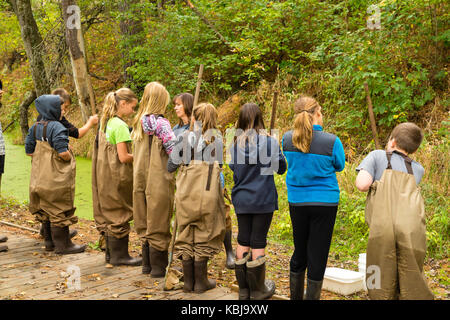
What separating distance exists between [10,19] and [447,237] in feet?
42.6

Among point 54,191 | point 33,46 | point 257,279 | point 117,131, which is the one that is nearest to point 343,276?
point 257,279

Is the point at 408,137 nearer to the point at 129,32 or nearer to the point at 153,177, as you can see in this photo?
the point at 153,177

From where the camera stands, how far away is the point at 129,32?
9617 mm

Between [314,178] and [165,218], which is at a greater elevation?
[314,178]

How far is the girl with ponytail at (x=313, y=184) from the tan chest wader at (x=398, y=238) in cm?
32

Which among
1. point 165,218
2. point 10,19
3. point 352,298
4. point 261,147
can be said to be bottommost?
point 352,298

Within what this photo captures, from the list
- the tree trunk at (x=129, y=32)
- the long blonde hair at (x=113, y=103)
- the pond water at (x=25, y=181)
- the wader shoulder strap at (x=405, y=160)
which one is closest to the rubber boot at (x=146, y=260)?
the long blonde hair at (x=113, y=103)

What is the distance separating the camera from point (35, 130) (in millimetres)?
4695

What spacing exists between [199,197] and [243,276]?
0.73 metres

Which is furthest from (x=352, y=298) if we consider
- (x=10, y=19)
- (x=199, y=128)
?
(x=10, y=19)

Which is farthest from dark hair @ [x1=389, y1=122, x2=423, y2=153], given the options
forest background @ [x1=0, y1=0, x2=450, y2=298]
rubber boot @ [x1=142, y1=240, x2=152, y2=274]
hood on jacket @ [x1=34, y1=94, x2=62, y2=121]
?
hood on jacket @ [x1=34, y1=94, x2=62, y2=121]

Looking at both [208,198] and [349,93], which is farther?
[349,93]

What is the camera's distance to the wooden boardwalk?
3605 millimetres
